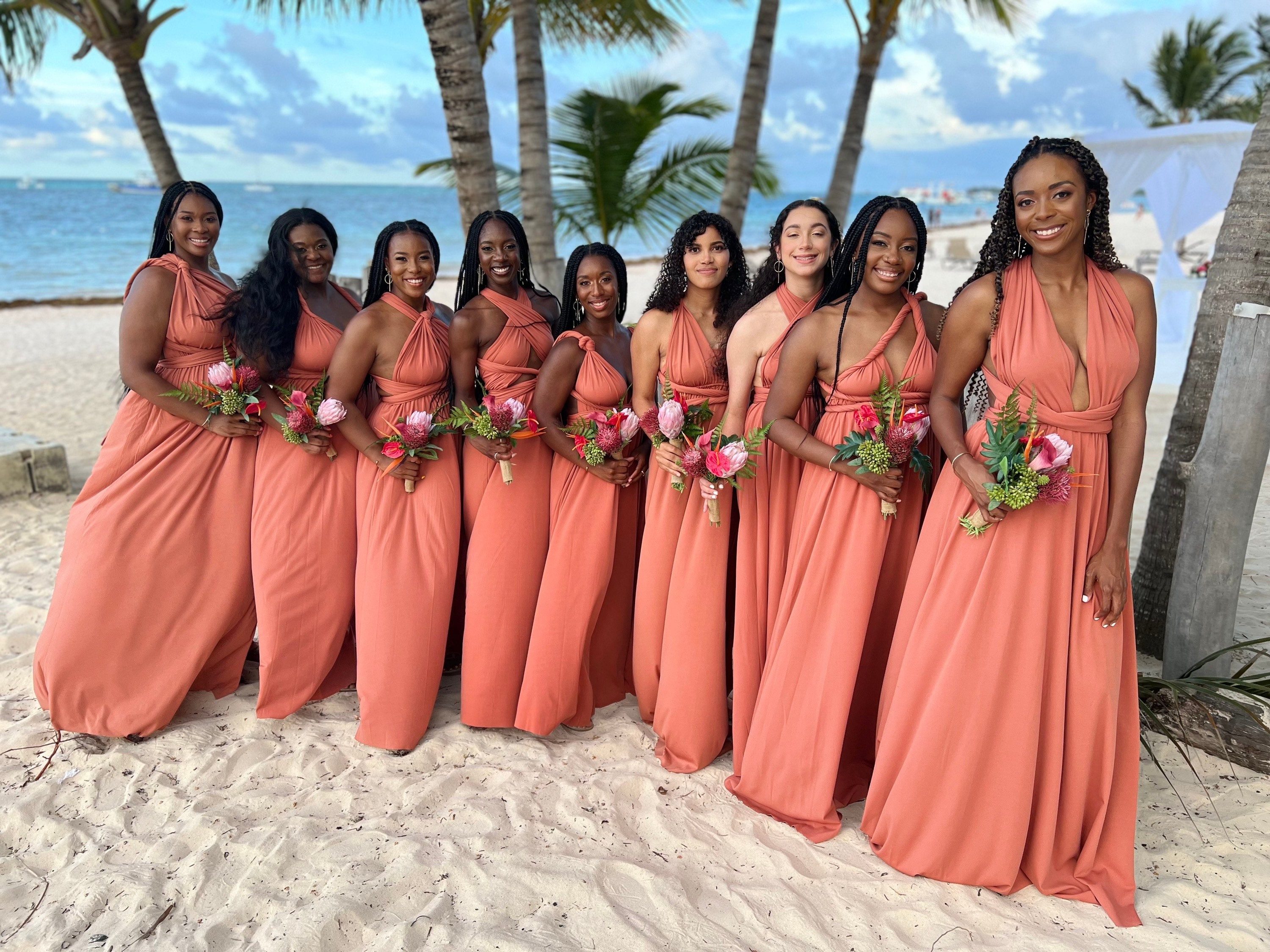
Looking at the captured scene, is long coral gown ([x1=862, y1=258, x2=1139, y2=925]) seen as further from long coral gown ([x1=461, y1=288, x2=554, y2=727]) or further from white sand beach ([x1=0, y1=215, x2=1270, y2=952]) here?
long coral gown ([x1=461, y1=288, x2=554, y2=727])

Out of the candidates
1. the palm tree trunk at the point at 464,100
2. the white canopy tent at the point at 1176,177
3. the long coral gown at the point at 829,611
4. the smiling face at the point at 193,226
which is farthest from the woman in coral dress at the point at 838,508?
the white canopy tent at the point at 1176,177

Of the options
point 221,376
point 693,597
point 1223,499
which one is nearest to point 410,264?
Result: point 221,376

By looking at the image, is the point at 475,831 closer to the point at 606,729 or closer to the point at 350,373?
the point at 606,729

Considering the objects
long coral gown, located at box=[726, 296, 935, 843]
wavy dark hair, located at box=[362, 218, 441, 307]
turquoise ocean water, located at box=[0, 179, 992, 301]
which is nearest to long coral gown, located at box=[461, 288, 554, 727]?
wavy dark hair, located at box=[362, 218, 441, 307]

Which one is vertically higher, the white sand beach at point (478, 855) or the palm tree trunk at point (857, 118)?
the palm tree trunk at point (857, 118)

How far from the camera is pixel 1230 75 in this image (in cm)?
3894

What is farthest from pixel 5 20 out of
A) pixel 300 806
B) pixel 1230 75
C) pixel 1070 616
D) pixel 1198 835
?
pixel 1230 75

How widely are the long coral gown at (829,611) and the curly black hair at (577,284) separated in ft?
4.27

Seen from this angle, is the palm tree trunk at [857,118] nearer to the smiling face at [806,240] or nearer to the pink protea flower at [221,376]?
the smiling face at [806,240]

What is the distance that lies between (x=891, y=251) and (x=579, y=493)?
1.88 meters

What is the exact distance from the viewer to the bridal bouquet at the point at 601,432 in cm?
→ 421

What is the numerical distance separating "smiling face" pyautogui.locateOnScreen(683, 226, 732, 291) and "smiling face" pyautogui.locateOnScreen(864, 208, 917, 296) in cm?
75

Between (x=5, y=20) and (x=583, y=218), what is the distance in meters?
7.33

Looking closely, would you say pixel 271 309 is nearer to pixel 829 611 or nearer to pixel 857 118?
pixel 829 611
